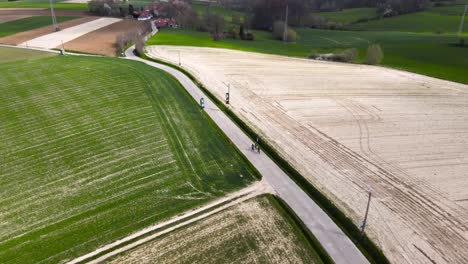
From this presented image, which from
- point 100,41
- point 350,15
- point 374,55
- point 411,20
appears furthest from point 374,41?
point 100,41

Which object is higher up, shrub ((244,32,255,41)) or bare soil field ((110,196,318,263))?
shrub ((244,32,255,41))

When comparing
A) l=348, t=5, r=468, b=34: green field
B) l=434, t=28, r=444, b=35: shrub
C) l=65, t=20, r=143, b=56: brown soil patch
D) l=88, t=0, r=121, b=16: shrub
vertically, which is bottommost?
l=65, t=20, r=143, b=56: brown soil patch

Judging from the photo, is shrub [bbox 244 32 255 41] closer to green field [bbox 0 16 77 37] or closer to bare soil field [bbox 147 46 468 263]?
bare soil field [bbox 147 46 468 263]

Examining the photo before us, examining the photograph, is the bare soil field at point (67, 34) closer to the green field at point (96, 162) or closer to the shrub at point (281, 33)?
the green field at point (96, 162)

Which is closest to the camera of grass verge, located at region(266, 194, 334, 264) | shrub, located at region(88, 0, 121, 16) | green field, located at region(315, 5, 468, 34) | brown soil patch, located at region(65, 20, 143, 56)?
grass verge, located at region(266, 194, 334, 264)

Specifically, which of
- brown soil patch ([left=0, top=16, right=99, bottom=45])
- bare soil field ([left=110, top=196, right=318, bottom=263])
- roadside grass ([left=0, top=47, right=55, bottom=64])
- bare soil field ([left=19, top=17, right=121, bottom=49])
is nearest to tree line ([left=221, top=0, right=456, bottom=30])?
bare soil field ([left=19, top=17, right=121, bottom=49])

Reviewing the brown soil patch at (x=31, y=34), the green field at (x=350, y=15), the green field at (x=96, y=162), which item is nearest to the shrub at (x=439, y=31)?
the green field at (x=350, y=15)

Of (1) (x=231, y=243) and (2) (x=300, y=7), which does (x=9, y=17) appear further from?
(1) (x=231, y=243)
